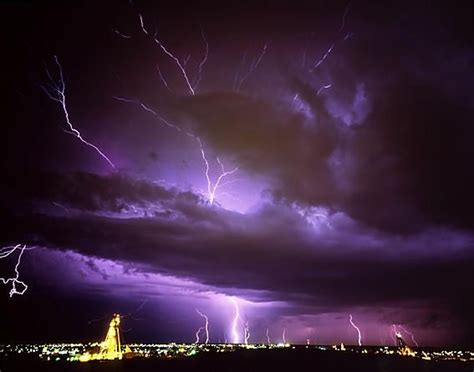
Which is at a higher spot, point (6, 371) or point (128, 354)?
point (128, 354)

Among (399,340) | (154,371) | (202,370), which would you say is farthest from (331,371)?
(399,340)

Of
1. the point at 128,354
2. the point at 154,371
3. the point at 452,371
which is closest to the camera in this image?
the point at 154,371

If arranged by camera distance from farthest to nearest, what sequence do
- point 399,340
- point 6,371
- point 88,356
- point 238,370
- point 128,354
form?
1. point 399,340
2. point 128,354
3. point 88,356
4. point 238,370
5. point 6,371

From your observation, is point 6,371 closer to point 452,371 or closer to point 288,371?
point 288,371

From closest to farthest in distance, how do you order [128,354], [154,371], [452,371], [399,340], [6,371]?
[6,371] < [154,371] < [452,371] < [128,354] < [399,340]

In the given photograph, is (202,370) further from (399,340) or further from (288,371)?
(399,340)

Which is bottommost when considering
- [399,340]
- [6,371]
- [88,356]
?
[6,371]

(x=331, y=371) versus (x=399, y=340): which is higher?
(x=399, y=340)

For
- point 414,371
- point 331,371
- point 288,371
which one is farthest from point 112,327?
point 414,371

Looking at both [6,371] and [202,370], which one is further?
[202,370]
